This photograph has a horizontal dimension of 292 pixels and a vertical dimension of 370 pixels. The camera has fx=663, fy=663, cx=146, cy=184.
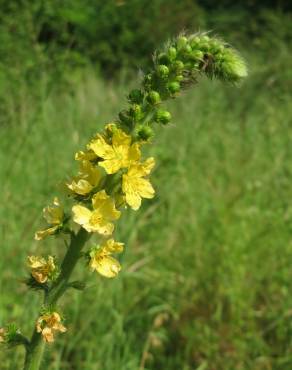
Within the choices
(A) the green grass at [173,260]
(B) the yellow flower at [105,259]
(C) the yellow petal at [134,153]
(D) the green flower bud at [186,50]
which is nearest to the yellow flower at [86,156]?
(C) the yellow petal at [134,153]

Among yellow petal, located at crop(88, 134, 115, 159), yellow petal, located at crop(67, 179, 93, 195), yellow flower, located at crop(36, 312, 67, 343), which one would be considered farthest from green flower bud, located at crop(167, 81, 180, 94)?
yellow flower, located at crop(36, 312, 67, 343)

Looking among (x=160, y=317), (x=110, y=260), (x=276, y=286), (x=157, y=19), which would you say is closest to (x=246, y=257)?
(x=276, y=286)

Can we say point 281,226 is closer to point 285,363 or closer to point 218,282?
point 218,282

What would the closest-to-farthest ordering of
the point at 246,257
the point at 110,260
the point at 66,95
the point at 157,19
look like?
the point at 110,260 → the point at 246,257 → the point at 66,95 → the point at 157,19

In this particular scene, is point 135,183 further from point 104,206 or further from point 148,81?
point 148,81

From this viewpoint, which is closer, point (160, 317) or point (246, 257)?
point (160, 317)

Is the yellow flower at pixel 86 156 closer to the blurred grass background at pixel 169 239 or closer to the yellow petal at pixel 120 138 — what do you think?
the yellow petal at pixel 120 138

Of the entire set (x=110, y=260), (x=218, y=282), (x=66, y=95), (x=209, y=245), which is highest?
(x=66, y=95)
